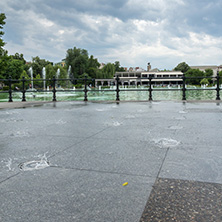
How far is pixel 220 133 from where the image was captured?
407 cm

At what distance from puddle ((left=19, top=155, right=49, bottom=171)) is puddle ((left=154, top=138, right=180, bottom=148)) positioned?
150 cm

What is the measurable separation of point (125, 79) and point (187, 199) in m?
110

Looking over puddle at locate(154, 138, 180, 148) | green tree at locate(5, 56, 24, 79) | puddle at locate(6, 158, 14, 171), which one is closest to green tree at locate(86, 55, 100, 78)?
green tree at locate(5, 56, 24, 79)

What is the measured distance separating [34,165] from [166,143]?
1786mm

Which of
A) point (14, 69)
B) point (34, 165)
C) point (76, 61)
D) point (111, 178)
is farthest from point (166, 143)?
point (76, 61)

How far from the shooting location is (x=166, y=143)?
136 inches

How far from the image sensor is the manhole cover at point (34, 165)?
2.43m

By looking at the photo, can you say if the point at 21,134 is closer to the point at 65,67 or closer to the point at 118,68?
the point at 65,67

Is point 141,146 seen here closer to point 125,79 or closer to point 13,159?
point 13,159

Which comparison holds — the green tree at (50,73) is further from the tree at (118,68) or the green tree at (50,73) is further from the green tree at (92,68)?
the tree at (118,68)

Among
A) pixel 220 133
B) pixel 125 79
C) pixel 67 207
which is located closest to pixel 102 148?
pixel 67 207

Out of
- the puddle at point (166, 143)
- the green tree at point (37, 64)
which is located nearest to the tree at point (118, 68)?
the green tree at point (37, 64)

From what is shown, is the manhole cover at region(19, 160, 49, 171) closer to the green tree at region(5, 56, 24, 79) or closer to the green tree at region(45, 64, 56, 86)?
the green tree at region(5, 56, 24, 79)

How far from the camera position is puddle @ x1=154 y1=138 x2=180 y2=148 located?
3326mm
